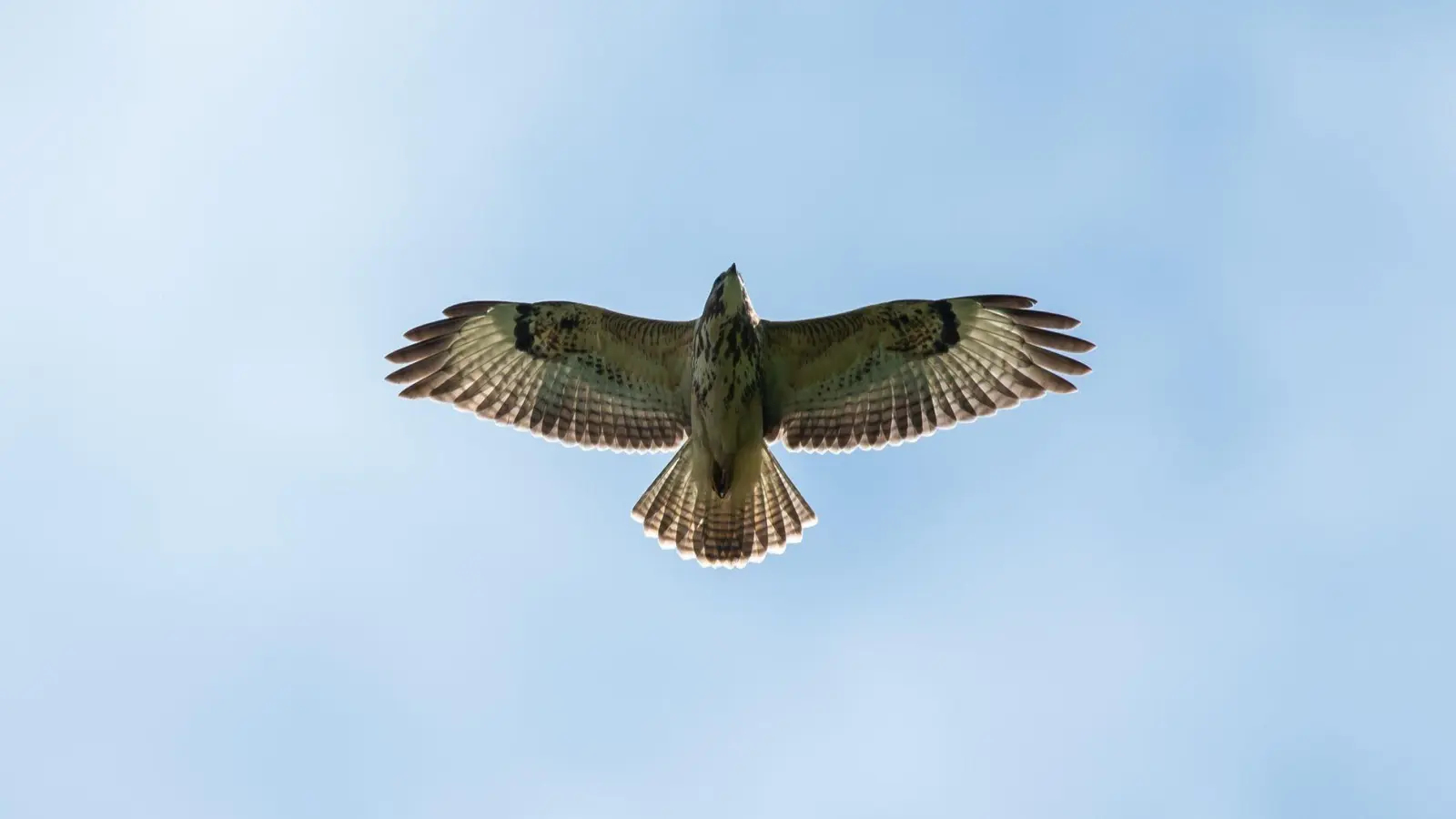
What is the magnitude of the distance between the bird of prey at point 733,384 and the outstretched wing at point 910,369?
0.04ft

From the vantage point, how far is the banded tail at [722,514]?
577 inches

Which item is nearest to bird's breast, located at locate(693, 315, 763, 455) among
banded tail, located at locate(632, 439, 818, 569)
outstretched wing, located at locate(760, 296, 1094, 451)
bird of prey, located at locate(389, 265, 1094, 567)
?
bird of prey, located at locate(389, 265, 1094, 567)

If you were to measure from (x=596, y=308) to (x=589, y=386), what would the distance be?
786 mm

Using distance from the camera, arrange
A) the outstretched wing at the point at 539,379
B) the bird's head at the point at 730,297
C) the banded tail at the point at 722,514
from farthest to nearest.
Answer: the banded tail at the point at 722,514, the outstretched wing at the point at 539,379, the bird's head at the point at 730,297

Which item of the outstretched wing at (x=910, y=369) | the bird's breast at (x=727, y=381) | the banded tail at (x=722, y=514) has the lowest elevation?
the banded tail at (x=722, y=514)

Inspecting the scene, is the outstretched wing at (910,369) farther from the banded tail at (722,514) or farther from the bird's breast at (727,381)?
the banded tail at (722,514)

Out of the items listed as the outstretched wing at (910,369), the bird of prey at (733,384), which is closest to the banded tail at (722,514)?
the bird of prey at (733,384)

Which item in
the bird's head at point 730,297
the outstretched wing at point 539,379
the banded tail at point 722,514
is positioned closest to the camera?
the bird's head at point 730,297

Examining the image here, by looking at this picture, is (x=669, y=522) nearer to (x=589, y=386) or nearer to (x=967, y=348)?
(x=589, y=386)

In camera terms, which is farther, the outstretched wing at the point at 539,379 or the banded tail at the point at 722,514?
the banded tail at the point at 722,514

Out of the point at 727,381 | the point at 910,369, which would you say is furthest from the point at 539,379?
the point at 910,369

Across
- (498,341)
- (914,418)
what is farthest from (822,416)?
(498,341)

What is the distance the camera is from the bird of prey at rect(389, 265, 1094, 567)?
1409cm

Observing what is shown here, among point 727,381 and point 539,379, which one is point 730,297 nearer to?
point 727,381
